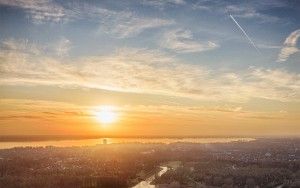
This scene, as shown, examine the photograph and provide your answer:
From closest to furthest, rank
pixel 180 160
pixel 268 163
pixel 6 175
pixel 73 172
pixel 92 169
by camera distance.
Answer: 1. pixel 6 175
2. pixel 73 172
3. pixel 92 169
4. pixel 268 163
5. pixel 180 160

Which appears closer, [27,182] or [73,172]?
[27,182]

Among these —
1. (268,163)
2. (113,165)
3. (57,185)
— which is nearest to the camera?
(57,185)

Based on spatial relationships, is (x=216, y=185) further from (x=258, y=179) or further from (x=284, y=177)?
(x=284, y=177)

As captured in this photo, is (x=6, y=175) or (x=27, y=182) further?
(x=6, y=175)

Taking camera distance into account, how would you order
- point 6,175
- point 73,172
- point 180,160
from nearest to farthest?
point 6,175, point 73,172, point 180,160

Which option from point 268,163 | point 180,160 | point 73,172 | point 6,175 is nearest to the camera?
point 6,175

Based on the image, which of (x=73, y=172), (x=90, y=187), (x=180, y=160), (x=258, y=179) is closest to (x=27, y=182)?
(x=90, y=187)

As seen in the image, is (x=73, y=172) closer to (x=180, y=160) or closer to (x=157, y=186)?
(x=157, y=186)

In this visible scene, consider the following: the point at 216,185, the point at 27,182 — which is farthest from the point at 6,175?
the point at 216,185
